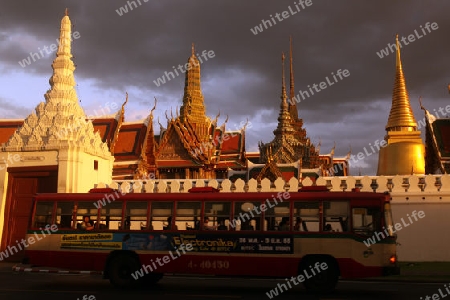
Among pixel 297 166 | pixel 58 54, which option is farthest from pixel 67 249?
pixel 297 166

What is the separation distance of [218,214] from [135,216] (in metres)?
2.33

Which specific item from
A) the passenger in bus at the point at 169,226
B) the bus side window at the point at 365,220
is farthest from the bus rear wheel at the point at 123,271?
the bus side window at the point at 365,220

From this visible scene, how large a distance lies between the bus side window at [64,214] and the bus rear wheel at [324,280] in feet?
21.6

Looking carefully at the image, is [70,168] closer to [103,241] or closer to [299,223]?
[103,241]

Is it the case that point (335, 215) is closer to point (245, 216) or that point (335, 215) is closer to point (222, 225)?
point (245, 216)

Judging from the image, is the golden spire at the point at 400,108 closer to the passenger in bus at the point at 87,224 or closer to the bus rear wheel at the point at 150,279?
the bus rear wheel at the point at 150,279

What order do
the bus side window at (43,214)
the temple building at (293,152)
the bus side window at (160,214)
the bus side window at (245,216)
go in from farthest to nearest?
the temple building at (293,152), the bus side window at (43,214), the bus side window at (160,214), the bus side window at (245,216)

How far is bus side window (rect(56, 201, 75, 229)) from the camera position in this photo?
15312 mm

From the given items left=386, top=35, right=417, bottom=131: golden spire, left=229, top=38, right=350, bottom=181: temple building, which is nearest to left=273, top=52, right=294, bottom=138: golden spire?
left=229, top=38, right=350, bottom=181: temple building

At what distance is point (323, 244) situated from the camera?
1355 cm

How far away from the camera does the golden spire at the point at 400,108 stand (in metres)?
41.3

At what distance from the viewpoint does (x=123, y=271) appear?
14891mm

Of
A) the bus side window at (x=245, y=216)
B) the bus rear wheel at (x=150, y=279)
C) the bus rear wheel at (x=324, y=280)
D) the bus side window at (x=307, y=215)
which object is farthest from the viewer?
the bus rear wheel at (x=150, y=279)

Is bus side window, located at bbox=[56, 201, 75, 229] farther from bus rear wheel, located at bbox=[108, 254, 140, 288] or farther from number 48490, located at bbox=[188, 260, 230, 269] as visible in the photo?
number 48490, located at bbox=[188, 260, 230, 269]
